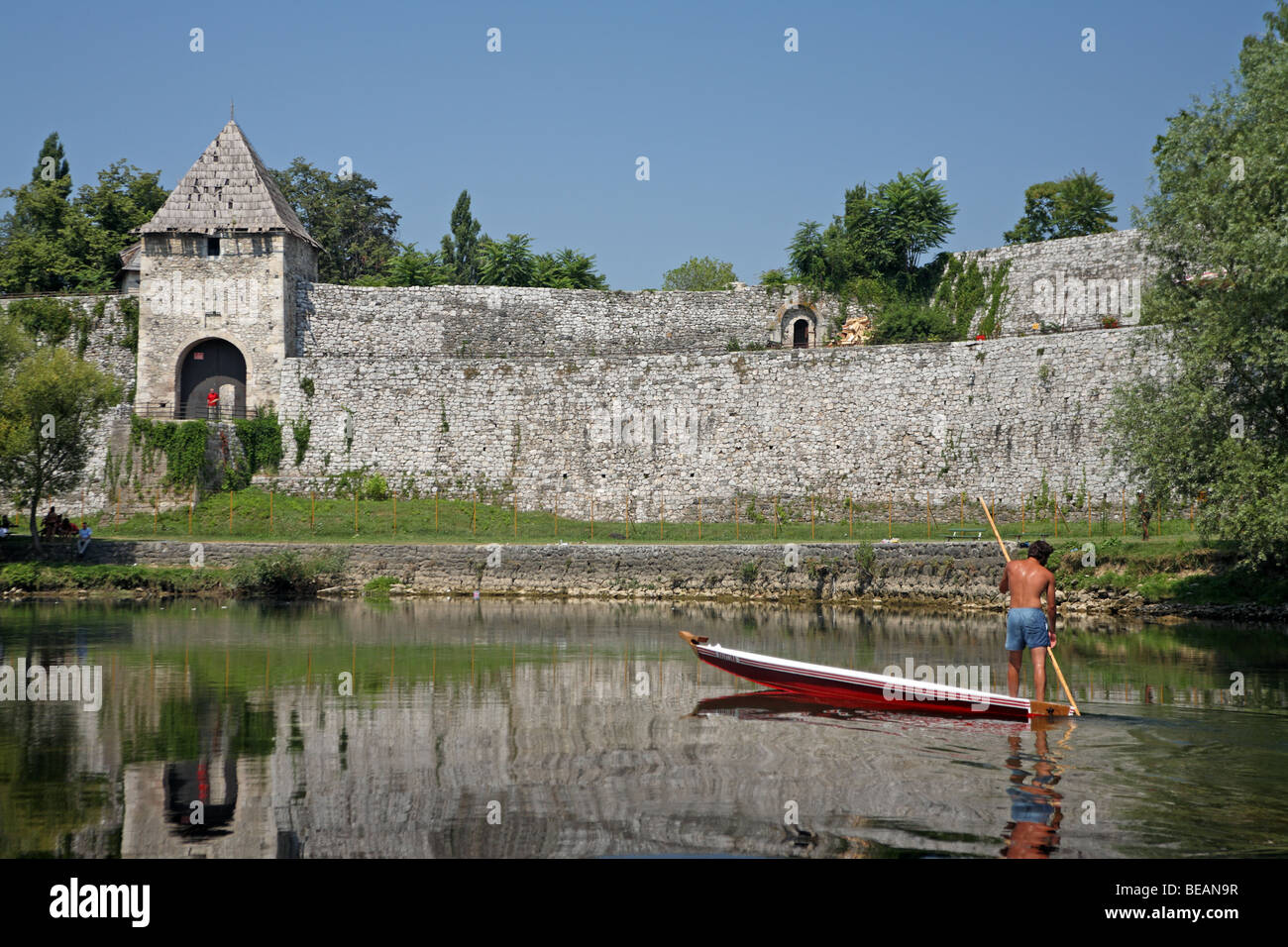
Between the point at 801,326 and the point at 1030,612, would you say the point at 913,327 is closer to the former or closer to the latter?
the point at 801,326

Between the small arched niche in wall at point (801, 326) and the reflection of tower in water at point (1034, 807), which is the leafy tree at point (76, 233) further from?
the reflection of tower in water at point (1034, 807)

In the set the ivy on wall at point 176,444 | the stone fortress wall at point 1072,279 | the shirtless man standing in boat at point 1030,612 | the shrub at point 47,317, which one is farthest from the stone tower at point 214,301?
the shirtless man standing in boat at point 1030,612

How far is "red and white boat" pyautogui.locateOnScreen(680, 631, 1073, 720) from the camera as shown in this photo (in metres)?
13.0

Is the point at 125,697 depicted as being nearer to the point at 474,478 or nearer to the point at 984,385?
the point at 474,478

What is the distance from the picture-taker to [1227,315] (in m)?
21.0

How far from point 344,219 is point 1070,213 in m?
37.4

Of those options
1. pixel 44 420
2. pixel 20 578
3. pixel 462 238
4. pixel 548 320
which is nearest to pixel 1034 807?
pixel 20 578

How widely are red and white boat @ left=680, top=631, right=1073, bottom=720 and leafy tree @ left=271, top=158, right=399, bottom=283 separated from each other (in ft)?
171

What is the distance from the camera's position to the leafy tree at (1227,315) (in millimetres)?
20328

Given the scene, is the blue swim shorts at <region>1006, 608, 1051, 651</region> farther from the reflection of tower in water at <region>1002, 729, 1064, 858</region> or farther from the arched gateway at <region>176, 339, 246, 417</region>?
the arched gateway at <region>176, 339, 246, 417</region>

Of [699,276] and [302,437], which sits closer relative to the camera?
[302,437]

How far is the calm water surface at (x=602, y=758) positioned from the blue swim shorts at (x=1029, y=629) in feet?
3.21

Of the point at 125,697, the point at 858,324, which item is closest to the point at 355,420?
the point at 858,324

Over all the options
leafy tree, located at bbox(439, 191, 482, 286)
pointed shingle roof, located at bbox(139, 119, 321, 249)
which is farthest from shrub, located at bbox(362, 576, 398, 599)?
leafy tree, located at bbox(439, 191, 482, 286)
